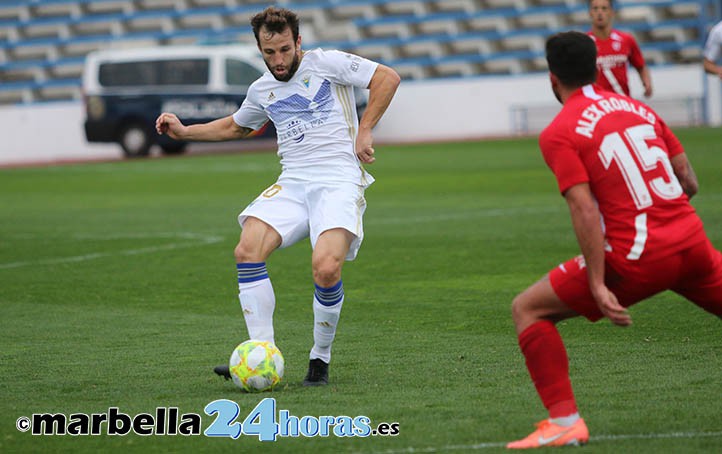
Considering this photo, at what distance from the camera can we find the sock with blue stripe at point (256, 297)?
6.38 metres

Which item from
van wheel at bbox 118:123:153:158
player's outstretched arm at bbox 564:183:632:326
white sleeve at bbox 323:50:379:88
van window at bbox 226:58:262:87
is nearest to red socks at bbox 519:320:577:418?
player's outstretched arm at bbox 564:183:632:326

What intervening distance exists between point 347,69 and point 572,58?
216 cm

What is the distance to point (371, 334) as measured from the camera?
788 cm

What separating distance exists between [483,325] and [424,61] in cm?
2772

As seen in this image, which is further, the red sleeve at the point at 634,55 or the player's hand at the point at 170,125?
the red sleeve at the point at 634,55

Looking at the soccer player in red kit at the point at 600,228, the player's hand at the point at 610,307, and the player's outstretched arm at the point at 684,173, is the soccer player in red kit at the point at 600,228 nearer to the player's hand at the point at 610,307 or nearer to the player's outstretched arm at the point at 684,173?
the player's hand at the point at 610,307

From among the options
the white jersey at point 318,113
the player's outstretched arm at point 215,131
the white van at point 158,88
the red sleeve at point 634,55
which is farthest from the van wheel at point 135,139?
the white jersey at point 318,113

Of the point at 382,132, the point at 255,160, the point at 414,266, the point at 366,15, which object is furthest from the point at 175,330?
the point at 366,15

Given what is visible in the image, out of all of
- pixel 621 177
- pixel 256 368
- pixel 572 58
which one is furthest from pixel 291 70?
pixel 621 177

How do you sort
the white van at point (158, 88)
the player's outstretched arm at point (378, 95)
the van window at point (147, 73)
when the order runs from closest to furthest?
the player's outstretched arm at point (378, 95) → the white van at point (158, 88) → the van window at point (147, 73)

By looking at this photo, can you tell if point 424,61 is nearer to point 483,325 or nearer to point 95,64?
point 95,64

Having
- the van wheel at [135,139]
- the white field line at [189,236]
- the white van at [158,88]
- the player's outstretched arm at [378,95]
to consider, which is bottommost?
the van wheel at [135,139]

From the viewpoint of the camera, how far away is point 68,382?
6520 millimetres

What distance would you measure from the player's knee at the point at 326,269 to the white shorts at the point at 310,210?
18 cm
